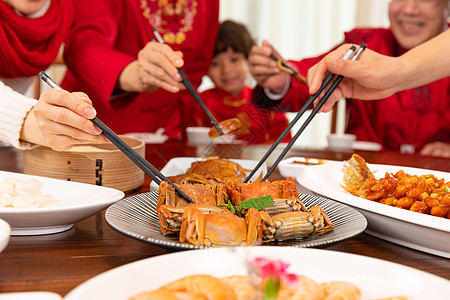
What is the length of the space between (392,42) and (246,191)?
3.05m

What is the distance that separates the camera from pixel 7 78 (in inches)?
100

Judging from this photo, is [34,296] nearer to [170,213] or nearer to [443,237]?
[170,213]

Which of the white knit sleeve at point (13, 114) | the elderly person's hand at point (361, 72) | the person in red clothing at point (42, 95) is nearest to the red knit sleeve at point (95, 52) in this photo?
the person in red clothing at point (42, 95)

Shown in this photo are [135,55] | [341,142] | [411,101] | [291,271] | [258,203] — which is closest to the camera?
[291,271]

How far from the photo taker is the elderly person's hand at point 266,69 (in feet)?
8.33

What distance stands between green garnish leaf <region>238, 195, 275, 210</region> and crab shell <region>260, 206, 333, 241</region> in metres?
0.04

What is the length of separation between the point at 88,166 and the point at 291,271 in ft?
2.63

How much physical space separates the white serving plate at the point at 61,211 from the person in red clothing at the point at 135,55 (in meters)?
0.93

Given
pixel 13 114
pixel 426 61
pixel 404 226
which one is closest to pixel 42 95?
pixel 13 114

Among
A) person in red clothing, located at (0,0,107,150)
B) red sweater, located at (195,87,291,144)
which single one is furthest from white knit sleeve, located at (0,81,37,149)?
red sweater, located at (195,87,291,144)

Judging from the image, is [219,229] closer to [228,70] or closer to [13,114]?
[13,114]

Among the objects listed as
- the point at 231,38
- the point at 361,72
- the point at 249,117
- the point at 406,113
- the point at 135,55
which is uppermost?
the point at 231,38

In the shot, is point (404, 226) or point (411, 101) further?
point (411, 101)

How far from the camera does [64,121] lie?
110 cm
